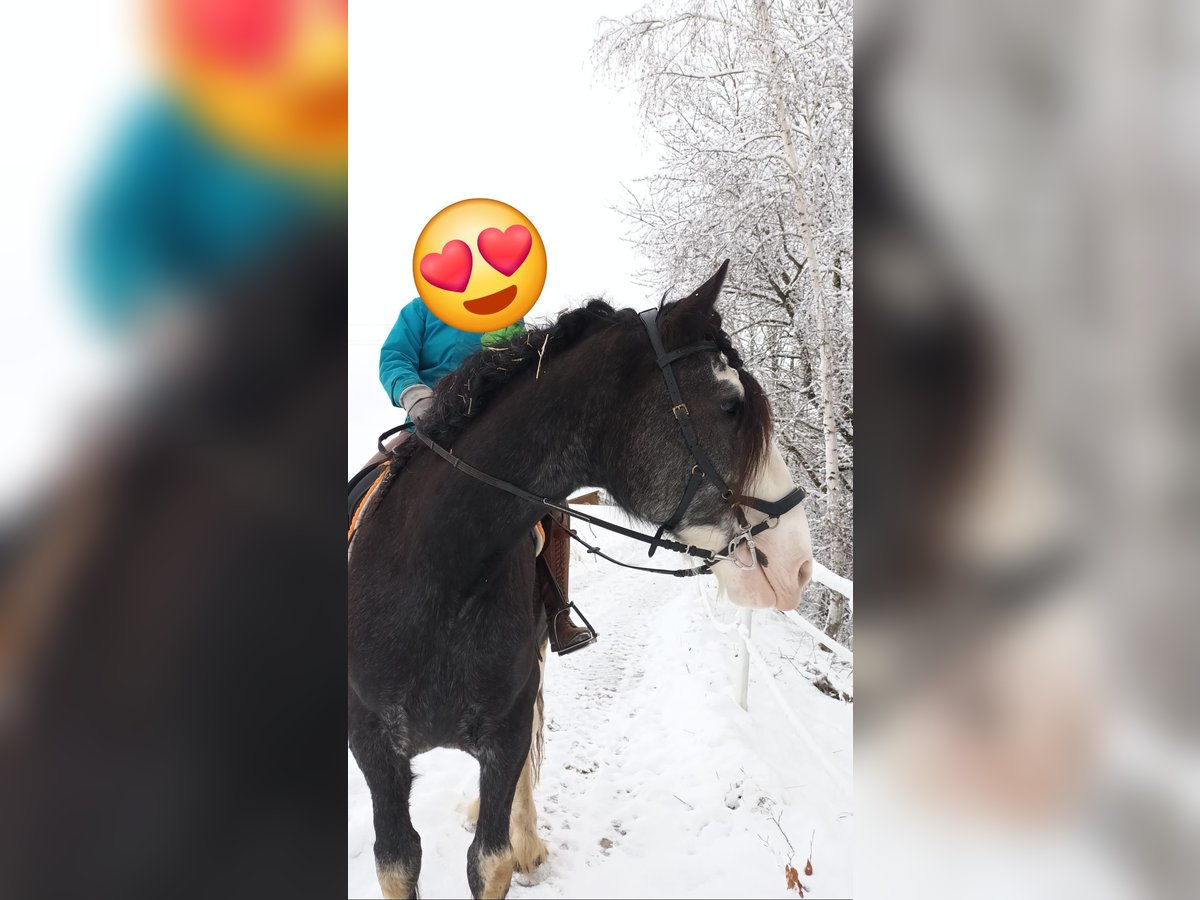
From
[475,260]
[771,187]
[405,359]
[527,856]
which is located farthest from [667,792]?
[771,187]

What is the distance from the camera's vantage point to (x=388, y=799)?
1893mm

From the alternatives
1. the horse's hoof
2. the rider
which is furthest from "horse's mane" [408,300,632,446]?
the horse's hoof

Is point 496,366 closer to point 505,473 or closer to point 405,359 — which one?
point 505,473

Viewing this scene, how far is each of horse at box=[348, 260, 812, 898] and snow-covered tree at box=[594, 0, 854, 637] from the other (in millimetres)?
3622

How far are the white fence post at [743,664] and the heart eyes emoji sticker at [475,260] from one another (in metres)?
2.59

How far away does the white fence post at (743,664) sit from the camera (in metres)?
3.59

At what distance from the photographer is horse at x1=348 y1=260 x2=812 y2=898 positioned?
1.58 m

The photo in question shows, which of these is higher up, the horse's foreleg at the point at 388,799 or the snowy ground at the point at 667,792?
→ the horse's foreleg at the point at 388,799

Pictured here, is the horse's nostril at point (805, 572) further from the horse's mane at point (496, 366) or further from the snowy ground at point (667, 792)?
the snowy ground at point (667, 792)
